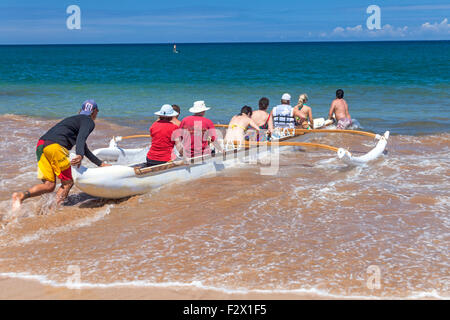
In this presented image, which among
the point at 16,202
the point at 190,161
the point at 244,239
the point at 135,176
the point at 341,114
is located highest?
the point at 341,114

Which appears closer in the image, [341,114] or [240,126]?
[240,126]

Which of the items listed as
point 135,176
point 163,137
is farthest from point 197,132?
point 135,176

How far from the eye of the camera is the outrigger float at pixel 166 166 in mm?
6605

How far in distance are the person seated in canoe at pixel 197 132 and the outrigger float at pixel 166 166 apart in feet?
0.57

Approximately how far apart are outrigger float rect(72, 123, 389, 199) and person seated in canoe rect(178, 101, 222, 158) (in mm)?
173

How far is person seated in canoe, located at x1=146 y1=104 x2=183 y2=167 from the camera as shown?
23.7ft

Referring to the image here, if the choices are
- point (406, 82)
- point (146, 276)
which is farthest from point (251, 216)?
point (406, 82)

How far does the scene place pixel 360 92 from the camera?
2806 cm

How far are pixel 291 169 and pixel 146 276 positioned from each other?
506cm

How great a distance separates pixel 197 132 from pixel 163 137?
727mm

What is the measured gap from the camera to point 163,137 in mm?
7312

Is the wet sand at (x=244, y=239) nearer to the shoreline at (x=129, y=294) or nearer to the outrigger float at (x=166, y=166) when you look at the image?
the shoreline at (x=129, y=294)

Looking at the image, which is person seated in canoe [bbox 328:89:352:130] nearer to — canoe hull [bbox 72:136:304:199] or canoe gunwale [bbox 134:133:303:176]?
canoe gunwale [bbox 134:133:303:176]

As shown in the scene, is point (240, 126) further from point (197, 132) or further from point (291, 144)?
point (197, 132)
